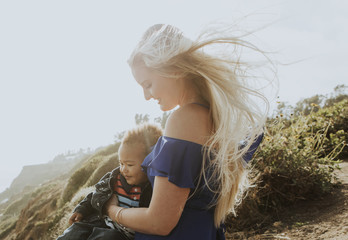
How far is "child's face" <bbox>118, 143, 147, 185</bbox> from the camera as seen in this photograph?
5.78ft

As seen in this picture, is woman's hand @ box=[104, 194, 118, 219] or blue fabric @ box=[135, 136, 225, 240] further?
woman's hand @ box=[104, 194, 118, 219]

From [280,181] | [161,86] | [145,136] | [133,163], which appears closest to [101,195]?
[133,163]

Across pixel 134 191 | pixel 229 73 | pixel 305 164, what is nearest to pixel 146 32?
pixel 229 73

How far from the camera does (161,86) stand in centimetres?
138

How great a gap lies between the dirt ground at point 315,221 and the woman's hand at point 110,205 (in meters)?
1.86

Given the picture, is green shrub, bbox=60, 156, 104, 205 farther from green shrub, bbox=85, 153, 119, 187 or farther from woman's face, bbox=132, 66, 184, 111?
woman's face, bbox=132, 66, 184, 111

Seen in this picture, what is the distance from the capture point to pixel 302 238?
2.51 m

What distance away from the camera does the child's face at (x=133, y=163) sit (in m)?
1.76

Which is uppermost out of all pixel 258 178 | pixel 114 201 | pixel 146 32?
pixel 146 32

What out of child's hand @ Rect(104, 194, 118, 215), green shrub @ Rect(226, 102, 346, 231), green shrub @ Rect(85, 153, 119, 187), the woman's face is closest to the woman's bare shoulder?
the woman's face

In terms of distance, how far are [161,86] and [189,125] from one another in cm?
34

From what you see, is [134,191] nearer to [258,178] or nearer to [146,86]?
[146,86]

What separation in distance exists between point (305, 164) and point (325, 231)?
1107 mm

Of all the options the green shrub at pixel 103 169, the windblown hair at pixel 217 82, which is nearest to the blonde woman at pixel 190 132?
the windblown hair at pixel 217 82
